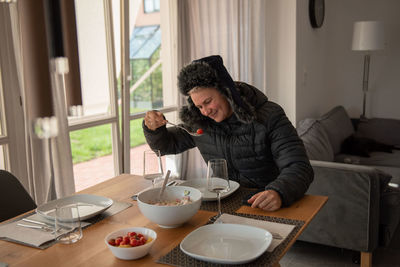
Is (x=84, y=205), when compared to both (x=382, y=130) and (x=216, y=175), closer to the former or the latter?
(x=216, y=175)

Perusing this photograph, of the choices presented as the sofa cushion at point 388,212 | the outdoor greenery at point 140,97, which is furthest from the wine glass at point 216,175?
the outdoor greenery at point 140,97

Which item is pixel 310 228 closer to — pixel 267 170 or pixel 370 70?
pixel 267 170

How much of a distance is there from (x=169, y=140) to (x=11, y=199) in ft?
2.53

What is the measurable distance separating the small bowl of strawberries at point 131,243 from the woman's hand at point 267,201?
42 cm

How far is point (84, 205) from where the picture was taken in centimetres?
146

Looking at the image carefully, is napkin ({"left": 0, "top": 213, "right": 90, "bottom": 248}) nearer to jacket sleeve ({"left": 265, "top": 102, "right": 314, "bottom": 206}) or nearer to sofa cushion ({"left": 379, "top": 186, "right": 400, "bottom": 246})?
jacket sleeve ({"left": 265, "top": 102, "right": 314, "bottom": 206})

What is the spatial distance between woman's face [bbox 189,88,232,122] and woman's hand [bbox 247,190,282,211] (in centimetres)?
52

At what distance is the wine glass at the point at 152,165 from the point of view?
146cm

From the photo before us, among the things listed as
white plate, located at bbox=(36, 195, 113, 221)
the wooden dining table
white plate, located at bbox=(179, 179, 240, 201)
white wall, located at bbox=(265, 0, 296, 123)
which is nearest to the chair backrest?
white plate, located at bbox=(36, 195, 113, 221)

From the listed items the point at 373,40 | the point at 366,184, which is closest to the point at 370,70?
the point at 373,40

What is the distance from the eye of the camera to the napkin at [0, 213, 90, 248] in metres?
1.18

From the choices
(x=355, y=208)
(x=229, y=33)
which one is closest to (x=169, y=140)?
(x=355, y=208)

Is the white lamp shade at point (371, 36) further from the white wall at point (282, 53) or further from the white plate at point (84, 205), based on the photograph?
the white plate at point (84, 205)

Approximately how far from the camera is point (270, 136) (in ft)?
5.62
